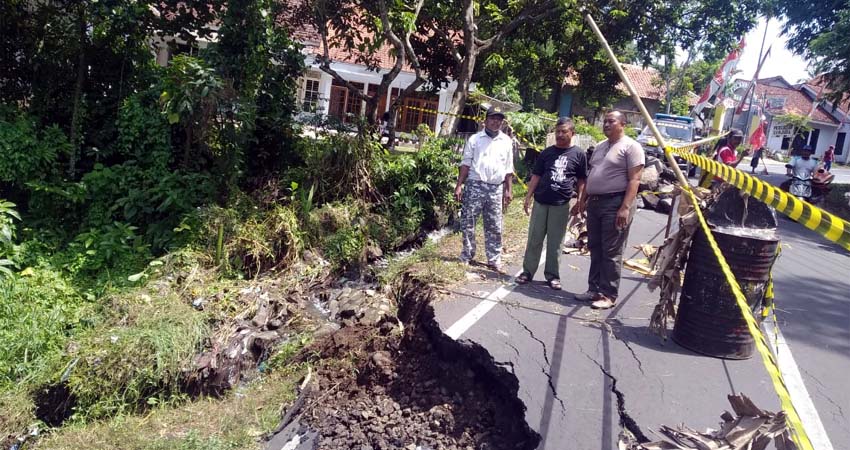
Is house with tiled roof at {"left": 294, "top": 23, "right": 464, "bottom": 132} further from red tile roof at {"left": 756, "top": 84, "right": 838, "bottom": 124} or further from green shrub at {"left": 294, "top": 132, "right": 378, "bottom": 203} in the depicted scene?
red tile roof at {"left": 756, "top": 84, "right": 838, "bottom": 124}

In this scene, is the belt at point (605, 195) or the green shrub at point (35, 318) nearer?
the green shrub at point (35, 318)

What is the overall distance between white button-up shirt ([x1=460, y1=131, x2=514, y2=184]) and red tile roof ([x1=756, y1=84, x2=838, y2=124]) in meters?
45.9

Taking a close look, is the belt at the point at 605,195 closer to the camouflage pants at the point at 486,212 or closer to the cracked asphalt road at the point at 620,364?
the cracked asphalt road at the point at 620,364

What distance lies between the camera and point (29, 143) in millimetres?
6961

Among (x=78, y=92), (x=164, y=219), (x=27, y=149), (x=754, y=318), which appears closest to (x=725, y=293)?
(x=754, y=318)

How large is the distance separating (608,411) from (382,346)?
197cm

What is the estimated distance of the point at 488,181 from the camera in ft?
20.6

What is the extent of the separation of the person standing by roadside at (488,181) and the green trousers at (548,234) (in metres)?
0.44

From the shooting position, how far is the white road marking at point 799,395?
3.51 metres

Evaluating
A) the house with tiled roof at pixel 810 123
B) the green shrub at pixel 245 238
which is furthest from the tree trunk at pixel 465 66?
the house with tiled roof at pixel 810 123

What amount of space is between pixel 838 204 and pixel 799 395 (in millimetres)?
16270

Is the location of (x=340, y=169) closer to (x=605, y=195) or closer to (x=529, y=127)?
(x=605, y=195)

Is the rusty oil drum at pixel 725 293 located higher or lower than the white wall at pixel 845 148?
lower

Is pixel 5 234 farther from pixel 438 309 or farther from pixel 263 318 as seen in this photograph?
pixel 438 309
